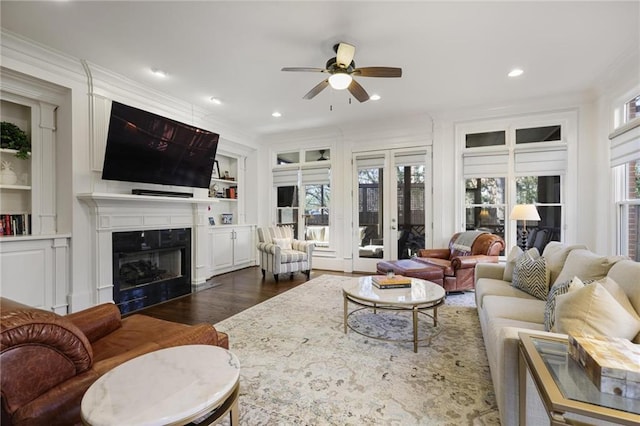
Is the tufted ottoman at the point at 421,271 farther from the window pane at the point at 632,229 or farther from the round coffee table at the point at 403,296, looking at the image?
the window pane at the point at 632,229

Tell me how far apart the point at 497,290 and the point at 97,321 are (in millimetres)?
3088

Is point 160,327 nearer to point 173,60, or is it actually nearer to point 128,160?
point 128,160

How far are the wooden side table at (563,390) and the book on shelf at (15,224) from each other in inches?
177

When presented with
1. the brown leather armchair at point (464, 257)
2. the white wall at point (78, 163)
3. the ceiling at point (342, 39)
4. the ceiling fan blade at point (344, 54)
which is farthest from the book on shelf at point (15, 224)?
the brown leather armchair at point (464, 257)

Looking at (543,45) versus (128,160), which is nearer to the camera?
(543,45)

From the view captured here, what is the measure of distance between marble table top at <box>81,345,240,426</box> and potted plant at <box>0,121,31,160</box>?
324cm

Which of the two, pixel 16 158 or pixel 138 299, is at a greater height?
pixel 16 158

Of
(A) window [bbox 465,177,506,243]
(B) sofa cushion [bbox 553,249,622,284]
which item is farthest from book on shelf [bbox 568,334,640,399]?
(A) window [bbox 465,177,506,243]

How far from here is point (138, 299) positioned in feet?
12.4

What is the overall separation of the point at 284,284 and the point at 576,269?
368cm

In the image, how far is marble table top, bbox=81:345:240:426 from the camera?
3.10ft

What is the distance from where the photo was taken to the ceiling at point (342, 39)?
96.3 inches

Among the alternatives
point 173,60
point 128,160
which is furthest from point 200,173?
point 173,60

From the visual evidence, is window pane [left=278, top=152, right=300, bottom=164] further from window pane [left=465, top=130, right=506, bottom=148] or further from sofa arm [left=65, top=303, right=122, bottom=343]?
sofa arm [left=65, top=303, right=122, bottom=343]
